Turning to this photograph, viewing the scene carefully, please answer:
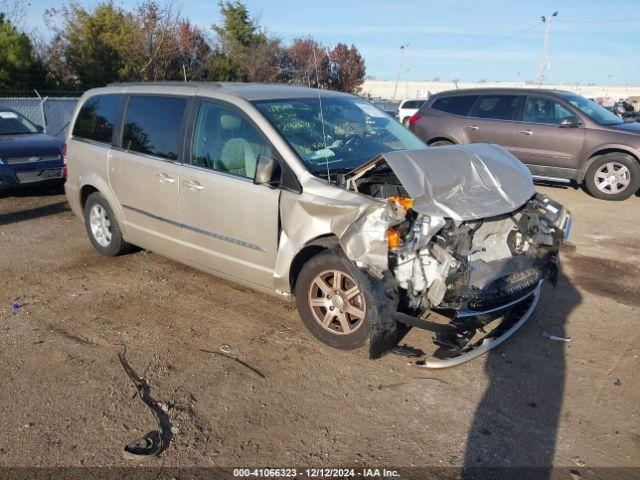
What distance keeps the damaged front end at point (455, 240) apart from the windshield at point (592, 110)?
658 centimetres

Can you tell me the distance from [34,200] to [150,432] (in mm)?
7490

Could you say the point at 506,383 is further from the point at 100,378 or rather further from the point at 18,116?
the point at 18,116

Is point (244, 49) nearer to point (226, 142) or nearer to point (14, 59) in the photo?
point (14, 59)

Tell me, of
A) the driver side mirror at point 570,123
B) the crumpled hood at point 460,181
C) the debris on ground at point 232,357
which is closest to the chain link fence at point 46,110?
the driver side mirror at point 570,123

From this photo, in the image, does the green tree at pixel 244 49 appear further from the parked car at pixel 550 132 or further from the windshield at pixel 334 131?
the windshield at pixel 334 131

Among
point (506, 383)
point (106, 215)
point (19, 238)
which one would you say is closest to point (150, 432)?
point (506, 383)

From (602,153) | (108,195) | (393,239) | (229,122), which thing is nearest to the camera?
(393,239)

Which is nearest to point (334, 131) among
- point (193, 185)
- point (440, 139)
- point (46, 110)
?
point (193, 185)

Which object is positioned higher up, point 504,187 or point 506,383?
point 504,187

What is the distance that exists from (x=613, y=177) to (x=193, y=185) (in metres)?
7.98

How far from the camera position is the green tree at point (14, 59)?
18.9 metres

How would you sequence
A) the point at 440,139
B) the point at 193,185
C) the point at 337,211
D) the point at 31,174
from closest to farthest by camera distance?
the point at 337,211 < the point at 193,185 < the point at 31,174 < the point at 440,139

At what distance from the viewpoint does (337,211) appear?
3.67 metres

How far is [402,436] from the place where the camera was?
10.0ft
